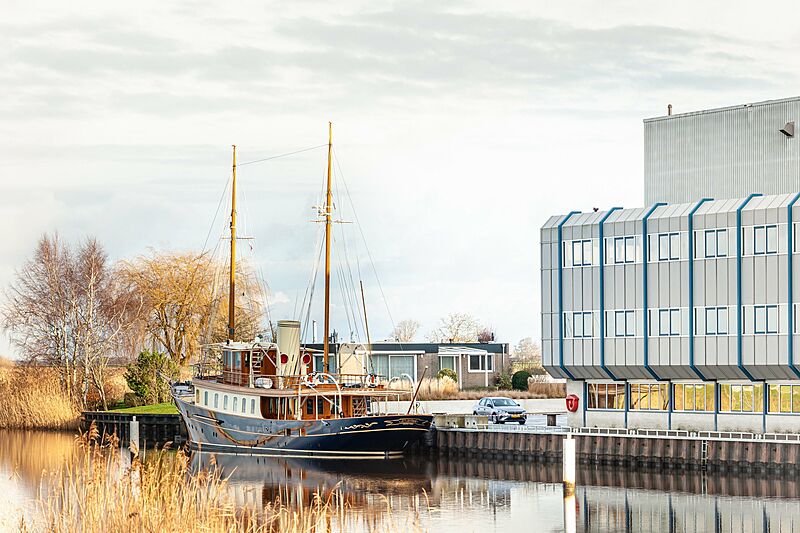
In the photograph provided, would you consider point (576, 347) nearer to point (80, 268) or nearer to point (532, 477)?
point (532, 477)

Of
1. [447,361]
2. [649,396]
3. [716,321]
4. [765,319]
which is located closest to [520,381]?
[447,361]

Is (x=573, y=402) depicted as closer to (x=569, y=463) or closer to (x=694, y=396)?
(x=694, y=396)

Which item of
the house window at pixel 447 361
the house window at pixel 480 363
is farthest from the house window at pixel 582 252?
the house window at pixel 480 363

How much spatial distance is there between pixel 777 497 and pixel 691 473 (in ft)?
25.6

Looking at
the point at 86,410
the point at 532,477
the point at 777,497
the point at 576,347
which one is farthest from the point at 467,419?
the point at 86,410

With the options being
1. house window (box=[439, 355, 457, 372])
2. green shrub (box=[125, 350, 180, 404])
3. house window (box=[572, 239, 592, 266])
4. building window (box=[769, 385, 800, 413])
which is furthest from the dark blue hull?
house window (box=[439, 355, 457, 372])

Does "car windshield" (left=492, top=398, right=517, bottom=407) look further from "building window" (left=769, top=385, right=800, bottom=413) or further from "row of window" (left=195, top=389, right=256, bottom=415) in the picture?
"building window" (left=769, top=385, right=800, bottom=413)

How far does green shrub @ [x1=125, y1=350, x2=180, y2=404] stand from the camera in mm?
Answer: 85688

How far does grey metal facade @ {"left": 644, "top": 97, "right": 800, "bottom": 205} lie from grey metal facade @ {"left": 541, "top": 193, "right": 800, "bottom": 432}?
10374 mm

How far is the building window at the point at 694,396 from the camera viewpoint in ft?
185

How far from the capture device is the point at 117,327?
96688mm

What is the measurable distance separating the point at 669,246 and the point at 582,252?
470 centimetres

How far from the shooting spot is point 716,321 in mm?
55156

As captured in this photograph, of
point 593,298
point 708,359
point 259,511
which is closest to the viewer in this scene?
point 259,511
